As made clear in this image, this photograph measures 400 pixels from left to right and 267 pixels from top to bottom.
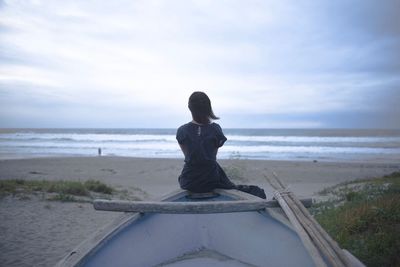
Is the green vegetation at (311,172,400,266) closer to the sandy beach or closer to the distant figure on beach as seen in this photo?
the sandy beach

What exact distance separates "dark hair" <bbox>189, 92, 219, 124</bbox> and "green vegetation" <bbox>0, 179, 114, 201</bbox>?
6003mm

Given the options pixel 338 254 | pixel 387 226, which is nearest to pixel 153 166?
pixel 387 226

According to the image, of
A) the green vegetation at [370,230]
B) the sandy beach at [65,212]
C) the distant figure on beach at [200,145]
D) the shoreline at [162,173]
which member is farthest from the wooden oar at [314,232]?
the shoreline at [162,173]

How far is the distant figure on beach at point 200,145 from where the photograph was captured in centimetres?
359

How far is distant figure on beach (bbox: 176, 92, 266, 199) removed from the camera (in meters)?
3.59

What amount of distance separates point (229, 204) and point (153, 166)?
15588mm

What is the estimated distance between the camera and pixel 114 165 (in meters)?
19.0

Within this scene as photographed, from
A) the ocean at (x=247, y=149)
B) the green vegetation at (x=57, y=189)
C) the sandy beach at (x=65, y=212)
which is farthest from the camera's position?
the ocean at (x=247, y=149)

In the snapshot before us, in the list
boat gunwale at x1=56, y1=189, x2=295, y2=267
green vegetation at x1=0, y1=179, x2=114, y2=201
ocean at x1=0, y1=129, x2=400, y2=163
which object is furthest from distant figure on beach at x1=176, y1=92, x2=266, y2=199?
ocean at x1=0, y1=129, x2=400, y2=163

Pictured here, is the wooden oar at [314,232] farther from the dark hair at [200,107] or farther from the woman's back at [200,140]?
the dark hair at [200,107]

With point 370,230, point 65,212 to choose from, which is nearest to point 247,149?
point 65,212

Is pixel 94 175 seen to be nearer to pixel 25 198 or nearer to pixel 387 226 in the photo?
pixel 25 198

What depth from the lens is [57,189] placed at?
360 inches

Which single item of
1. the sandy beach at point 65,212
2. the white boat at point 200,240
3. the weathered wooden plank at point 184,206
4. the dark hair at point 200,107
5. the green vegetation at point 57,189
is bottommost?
the sandy beach at point 65,212
